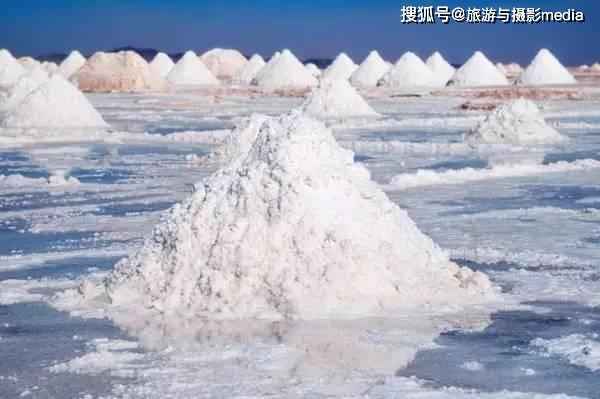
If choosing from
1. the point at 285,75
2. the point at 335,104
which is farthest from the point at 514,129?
the point at 285,75

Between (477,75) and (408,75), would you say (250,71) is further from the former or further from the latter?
(477,75)

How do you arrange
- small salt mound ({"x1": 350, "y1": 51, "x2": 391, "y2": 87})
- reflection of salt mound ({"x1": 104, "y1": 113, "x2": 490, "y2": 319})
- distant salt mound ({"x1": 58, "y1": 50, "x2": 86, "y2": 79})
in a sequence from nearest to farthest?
reflection of salt mound ({"x1": 104, "y1": 113, "x2": 490, "y2": 319})
small salt mound ({"x1": 350, "y1": 51, "x2": 391, "y2": 87})
distant salt mound ({"x1": 58, "y1": 50, "x2": 86, "y2": 79})

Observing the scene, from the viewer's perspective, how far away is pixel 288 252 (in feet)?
14.9

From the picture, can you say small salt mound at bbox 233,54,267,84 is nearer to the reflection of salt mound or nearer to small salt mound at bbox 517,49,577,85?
small salt mound at bbox 517,49,577,85

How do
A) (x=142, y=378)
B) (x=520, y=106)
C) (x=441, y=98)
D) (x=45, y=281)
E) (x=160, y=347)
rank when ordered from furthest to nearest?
(x=441, y=98), (x=520, y=106), (x=45, y=281), (x=160, y=347), (x=142, y=378)

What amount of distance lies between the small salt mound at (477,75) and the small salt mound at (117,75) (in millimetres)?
11617

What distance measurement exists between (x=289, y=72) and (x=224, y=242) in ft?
127

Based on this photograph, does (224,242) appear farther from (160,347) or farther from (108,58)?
(108,58)

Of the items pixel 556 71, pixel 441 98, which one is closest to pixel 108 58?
pixel 441 98

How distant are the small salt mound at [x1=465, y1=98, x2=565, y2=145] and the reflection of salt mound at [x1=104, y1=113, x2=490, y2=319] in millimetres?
9096

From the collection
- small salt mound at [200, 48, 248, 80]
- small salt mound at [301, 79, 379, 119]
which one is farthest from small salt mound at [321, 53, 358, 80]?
small salt mound at [301, 79, 379, 119]

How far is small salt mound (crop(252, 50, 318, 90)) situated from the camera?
1674 inches

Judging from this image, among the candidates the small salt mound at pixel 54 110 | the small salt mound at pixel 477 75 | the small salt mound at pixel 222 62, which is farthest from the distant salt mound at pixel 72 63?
the small salt mound at pixel 54 110

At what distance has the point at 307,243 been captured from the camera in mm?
4555
